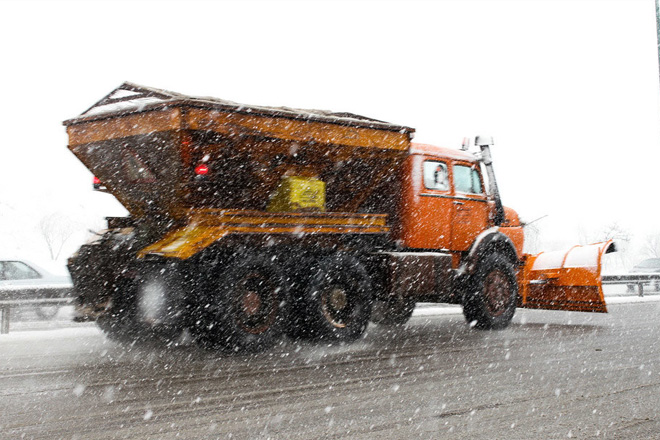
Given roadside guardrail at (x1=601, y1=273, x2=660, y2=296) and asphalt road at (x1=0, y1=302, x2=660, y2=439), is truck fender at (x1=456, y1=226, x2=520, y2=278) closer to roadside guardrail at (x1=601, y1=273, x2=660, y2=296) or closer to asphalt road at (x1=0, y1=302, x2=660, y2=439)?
asphalt road at (x1=0, y1=302, x2=660, y2=439)

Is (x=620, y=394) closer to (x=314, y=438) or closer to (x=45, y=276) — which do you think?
(x=314, y=438)

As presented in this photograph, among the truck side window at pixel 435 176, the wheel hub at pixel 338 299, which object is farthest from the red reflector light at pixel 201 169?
the truck side window at pixel 435 176

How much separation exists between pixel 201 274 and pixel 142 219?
1.44 m

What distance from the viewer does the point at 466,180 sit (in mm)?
10211

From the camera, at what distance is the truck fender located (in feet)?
32.0

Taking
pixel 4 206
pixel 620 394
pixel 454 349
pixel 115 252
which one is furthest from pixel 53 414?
pixel 4 206

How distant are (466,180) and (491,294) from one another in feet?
5.97

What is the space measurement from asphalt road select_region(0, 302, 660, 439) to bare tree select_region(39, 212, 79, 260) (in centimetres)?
7716

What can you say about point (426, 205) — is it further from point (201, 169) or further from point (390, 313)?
point (201, 169)

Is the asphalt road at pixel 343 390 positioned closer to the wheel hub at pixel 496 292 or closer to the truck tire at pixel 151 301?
the truck tire at pixel 151 301

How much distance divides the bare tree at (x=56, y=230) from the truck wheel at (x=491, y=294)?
77330 mm

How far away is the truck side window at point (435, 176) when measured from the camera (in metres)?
9.46

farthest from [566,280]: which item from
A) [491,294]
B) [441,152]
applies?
[441,152]

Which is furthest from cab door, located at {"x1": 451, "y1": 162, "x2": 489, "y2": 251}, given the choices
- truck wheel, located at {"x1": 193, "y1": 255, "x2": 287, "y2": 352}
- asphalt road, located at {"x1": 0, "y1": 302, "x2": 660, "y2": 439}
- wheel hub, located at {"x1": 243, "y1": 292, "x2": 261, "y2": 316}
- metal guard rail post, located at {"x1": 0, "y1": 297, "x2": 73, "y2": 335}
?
metal guard rail post, located at {"x1": 0, "y1": 297, "x2": 73, "y2": 335}
